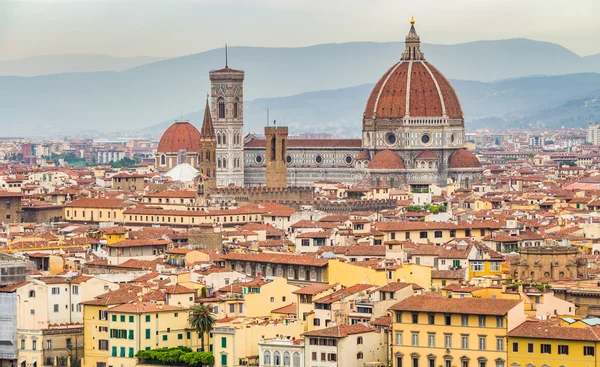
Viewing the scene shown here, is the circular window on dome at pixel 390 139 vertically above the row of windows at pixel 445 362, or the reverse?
the circular window on dome at pixel 390 139

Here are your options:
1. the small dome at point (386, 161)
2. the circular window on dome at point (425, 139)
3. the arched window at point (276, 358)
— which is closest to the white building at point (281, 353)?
the arched window at point (276, 358)

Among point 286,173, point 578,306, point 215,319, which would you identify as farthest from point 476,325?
point 286,173

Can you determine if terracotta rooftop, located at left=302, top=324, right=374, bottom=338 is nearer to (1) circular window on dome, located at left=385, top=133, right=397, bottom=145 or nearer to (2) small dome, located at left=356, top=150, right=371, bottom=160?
(2) small dome, located at left=356, top=150, right=371, bottom=160

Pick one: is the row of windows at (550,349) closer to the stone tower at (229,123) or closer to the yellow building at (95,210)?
the yellow building at (95,210)

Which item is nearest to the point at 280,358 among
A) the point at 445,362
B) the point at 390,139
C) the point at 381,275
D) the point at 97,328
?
the point at 445,362

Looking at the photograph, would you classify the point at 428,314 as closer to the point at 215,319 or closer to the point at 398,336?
the point at 398,336

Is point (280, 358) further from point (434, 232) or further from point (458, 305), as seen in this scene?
point (434, 232)
